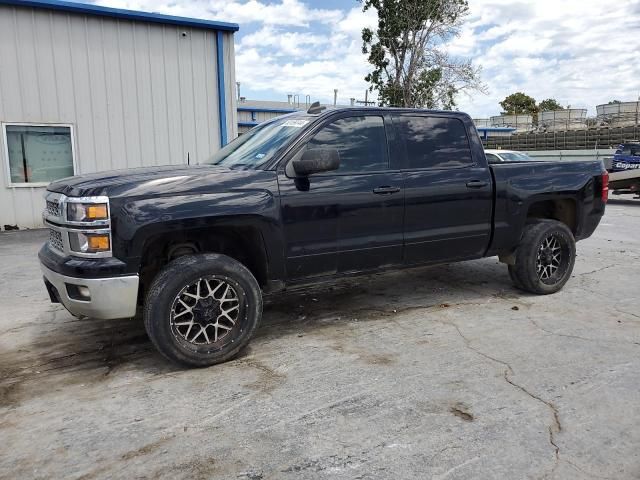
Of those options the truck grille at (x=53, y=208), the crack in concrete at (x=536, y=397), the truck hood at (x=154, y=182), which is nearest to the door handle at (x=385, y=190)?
the truck hood at (x=154, y=182)

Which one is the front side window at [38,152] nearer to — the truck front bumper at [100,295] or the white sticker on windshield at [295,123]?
the white sticker on windshield at [295,123]

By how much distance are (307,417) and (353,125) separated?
2.49m

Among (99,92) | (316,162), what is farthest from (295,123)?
(99,92)

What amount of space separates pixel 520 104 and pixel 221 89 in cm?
7302

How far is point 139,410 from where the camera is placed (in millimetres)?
3092

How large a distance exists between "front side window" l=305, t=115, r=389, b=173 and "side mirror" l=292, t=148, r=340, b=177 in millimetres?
289

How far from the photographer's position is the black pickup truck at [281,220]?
3455 mm

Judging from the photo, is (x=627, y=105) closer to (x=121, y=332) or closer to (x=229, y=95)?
(x=229, y=95)

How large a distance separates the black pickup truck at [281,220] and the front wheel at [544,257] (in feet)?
0.05

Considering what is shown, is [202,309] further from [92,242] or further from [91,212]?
[91,212]

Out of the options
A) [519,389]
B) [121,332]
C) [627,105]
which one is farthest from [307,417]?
[627,105]

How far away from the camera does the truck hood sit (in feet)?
11.2

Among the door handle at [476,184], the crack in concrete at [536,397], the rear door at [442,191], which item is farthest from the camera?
the door handle at [476,184]

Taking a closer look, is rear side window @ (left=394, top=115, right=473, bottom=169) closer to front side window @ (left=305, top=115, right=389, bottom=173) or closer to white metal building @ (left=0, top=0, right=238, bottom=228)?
front side window @ (left=305, top=115, right=389, bottom=173)
